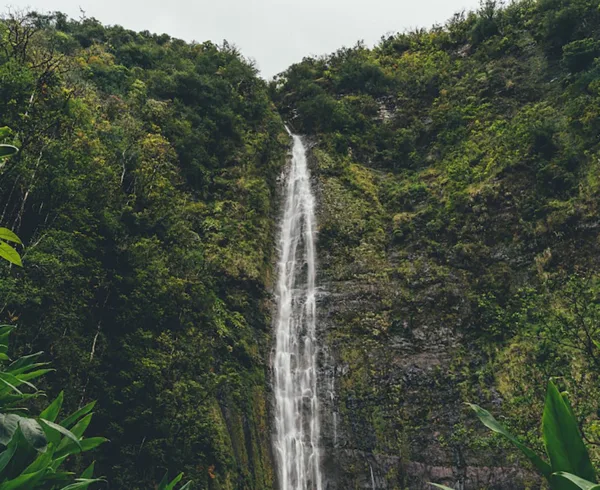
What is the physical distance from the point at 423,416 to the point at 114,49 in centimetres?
2536

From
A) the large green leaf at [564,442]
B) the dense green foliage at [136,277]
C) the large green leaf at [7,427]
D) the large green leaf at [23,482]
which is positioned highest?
the dense green foliage at [136,277]

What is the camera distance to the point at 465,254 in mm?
18109

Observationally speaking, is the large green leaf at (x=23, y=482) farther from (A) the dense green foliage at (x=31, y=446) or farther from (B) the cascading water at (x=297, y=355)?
(B) the cascading water at (x=297, y=355)

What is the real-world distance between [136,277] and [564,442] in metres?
12.6

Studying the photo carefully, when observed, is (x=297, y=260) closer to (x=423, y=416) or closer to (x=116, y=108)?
(x=423, y=416)

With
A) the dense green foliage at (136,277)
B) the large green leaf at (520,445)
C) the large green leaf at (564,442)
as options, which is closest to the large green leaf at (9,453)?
the large green leaf at (520,445)

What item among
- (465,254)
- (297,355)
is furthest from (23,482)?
(465,254)

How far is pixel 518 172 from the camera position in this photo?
18.7m

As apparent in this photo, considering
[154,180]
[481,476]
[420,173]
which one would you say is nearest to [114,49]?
[154,180]

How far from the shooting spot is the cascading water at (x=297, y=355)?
14.5 meters

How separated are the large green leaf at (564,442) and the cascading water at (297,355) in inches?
541

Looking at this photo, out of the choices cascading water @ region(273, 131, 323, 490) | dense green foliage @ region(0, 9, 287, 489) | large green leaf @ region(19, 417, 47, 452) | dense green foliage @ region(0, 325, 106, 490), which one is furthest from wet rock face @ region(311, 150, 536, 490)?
large green leaf @ region(19, 417, 47, 452)

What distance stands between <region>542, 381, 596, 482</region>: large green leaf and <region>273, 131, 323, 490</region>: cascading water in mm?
13747

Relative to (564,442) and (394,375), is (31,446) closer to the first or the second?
(564,442)
